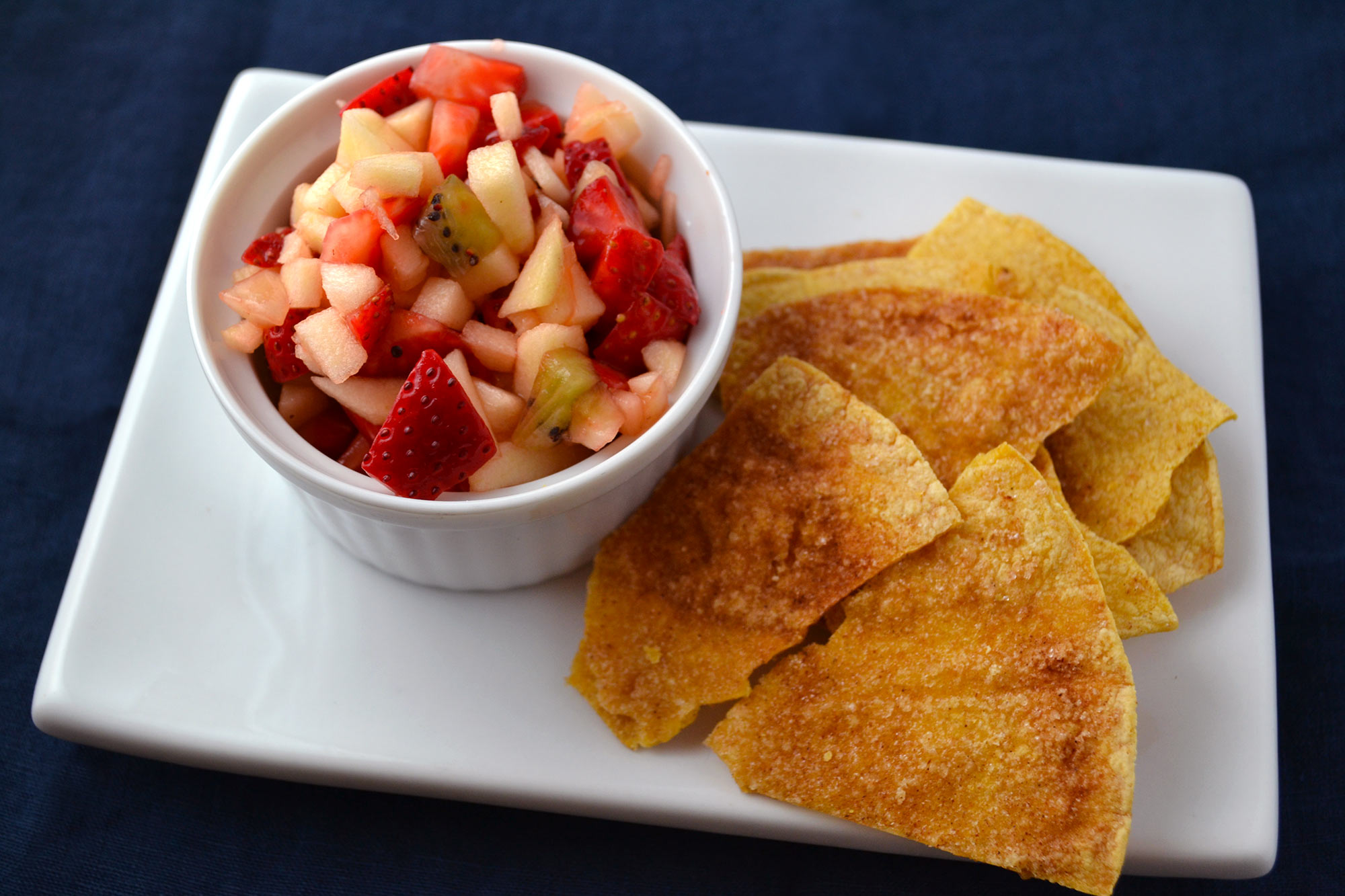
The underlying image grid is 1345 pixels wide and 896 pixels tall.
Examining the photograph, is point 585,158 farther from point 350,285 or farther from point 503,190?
point 350,285

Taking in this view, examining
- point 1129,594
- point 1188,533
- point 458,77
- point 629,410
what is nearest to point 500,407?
point 629,410

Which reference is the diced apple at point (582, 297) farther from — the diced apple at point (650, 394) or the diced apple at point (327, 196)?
the diced apple at point (327, 196)

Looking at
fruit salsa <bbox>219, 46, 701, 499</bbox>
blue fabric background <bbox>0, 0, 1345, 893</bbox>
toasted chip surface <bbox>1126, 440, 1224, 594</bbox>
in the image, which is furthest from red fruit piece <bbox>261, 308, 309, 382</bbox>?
toasted chip surface <bbox>1126, 440, 1224, 594</bbox>

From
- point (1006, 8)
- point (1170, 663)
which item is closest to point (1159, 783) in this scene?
point (1170, 663)

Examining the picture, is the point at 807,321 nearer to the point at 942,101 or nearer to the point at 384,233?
the point at 384,233

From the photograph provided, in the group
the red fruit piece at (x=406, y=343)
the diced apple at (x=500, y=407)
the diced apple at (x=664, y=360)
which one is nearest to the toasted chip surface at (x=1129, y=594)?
the diced apple at (x=664, y=360)
